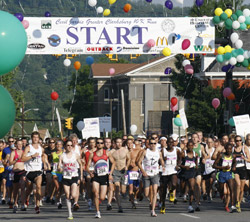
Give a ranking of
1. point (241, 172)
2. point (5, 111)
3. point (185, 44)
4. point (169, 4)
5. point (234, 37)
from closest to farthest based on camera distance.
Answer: point (5, 111), point (241, 172), point (234, 37), point (169, 4), point (185, 44)

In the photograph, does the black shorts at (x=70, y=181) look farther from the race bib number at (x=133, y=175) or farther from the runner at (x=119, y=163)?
the race bib number at (x=133, y=175)

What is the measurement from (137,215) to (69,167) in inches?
74.7

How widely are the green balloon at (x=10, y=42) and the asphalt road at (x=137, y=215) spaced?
7.93 metres

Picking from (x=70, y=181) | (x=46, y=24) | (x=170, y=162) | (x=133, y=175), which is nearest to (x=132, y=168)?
(x=133, y=175)

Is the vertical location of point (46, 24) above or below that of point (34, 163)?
above

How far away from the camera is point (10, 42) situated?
9.89m

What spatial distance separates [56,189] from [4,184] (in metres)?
1.92

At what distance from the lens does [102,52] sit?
95.5ft

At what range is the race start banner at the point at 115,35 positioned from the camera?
28.8 m

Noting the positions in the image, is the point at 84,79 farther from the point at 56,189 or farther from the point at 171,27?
the point at 56,189

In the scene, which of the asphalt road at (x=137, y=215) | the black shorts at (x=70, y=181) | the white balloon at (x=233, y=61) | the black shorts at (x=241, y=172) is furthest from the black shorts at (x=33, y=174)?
the white balloon at (x=233, y=61)

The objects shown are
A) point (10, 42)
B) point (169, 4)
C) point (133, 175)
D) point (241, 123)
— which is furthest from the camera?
point (169, 4)

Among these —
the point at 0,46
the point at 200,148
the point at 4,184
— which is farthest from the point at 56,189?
the point at 0,46

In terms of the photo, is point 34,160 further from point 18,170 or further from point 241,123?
point 241,123
